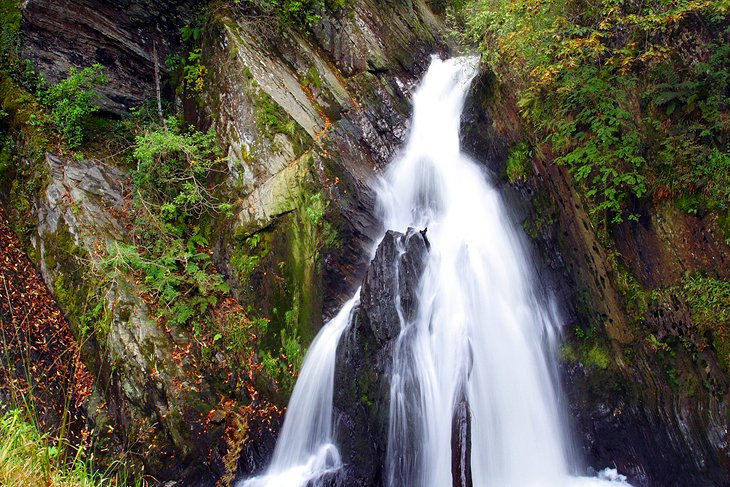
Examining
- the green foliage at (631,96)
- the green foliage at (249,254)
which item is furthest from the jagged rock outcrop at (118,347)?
the green foliage at (631,96)

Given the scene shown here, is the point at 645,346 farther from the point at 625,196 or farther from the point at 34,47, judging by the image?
the point at 34,47

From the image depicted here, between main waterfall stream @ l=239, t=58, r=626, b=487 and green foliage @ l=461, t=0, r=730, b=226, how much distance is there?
1.57 m

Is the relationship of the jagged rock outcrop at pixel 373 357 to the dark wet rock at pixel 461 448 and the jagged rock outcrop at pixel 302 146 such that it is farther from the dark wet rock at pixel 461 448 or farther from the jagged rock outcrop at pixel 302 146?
the dark wet rock at pixel 461 448

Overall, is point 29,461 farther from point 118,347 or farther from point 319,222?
point 319,222

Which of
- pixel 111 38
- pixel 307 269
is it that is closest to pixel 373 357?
pixel 307 269

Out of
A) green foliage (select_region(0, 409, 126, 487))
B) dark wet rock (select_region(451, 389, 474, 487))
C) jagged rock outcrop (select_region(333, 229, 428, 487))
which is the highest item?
jagged rock outcrop (select_region(333, 229, 428, 487))

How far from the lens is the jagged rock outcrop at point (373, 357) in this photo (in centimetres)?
535

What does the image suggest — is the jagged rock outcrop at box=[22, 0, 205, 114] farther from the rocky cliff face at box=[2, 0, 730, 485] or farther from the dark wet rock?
the dark wet rock

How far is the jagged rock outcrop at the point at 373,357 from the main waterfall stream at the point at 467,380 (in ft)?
0.38

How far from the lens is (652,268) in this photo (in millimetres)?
5914

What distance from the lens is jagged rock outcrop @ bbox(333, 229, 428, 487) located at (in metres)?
5.35

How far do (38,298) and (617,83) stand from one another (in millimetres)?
9011

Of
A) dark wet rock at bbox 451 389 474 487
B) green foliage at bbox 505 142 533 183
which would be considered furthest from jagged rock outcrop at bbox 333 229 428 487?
green foliage at bbox 505 142 533 183

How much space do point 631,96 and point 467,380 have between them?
4.63 metres
